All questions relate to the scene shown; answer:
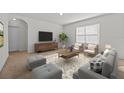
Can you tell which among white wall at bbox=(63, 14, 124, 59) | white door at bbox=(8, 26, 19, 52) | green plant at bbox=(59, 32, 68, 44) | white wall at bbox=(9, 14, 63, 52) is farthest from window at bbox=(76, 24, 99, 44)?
white door at bbox=(8, 26, 19, 52)

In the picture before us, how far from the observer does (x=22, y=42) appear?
6.07m

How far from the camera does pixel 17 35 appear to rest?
584 centimetres

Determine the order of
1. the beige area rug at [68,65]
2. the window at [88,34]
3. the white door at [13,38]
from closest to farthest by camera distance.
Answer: the beige area rug at [68,65]
the window at [88,34]
the white door at [13,38]

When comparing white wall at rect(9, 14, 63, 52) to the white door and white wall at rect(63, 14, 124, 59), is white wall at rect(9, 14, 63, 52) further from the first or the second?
white wall at rect(63, 14, 124, 59)

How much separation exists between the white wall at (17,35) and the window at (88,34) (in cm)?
381

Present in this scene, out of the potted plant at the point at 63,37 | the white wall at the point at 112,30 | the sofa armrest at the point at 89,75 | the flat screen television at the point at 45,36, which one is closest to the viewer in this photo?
the sofa armrest at the point at 89,75

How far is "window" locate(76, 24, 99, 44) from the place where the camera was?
16.8 ft

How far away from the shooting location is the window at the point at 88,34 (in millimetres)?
5113

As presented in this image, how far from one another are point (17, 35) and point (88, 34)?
4.90 m

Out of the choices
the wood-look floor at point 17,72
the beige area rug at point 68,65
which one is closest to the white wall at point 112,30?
the wood-look floor at point 17,72

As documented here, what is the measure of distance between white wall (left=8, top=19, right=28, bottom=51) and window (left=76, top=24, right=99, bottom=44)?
381 centimetres

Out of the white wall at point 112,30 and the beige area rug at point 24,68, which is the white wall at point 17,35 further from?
the white wall at point 112,30
